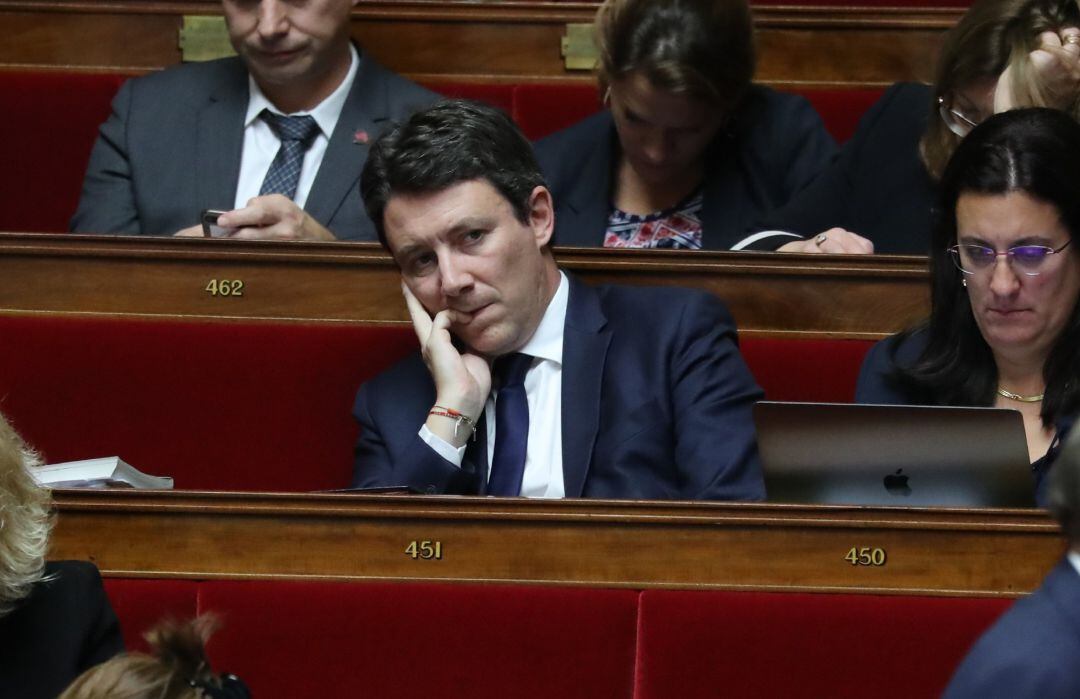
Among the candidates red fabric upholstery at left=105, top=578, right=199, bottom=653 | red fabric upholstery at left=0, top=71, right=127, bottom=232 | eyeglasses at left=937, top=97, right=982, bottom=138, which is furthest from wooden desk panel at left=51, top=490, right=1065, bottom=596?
red fabric upholstery at left=0, top=71, right=127, bottom=232

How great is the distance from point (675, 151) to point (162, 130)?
0.46 m

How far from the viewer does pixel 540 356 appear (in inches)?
50.8

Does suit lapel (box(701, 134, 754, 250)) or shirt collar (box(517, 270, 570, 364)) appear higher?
suit lapel (box(701, 134, 754, 250))

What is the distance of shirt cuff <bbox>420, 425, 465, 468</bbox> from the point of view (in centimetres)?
123

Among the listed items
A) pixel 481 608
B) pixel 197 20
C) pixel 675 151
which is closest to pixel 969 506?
pixel 481 608

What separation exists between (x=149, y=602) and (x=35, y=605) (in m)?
0.12

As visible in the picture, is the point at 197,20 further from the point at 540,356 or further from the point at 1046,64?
the point at 1046,64

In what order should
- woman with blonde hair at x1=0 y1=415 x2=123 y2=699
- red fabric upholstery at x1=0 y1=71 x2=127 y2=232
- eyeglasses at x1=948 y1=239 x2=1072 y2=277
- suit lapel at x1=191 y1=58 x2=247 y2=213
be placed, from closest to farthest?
1. woman with blonde hair at x1=0 y1=415 x2=123 y2=699
2. eyeglasses at x1=948 y1=239 x2=1072 y2=277
3. suit lapel at x1=191 y1=58 x2=247 y2=213
4. red fabric upholstery at x1=0 y1=71 x2=127 y2=232

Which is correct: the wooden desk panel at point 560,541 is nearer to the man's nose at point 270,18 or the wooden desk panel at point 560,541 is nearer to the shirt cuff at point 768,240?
the shirt cuff at point 768,240

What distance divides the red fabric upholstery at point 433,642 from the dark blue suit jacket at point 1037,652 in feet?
1.31

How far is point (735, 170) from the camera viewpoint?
5.22 ft

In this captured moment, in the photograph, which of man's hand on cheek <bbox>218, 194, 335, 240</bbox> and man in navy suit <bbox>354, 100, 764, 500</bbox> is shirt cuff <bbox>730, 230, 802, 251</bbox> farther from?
man's hand on cheek <bbox>218, 194, 335, 240</bbox>

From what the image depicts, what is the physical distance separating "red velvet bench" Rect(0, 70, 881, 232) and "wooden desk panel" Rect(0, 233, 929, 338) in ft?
1.39

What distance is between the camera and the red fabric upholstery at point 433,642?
105 centimetres
